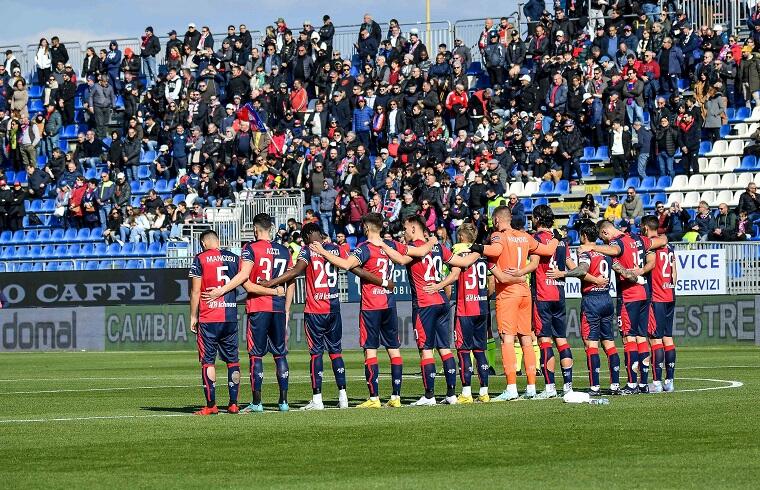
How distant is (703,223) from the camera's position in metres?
35.4

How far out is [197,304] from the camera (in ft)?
56.6

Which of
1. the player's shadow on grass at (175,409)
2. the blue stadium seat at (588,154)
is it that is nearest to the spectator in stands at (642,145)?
the blue stadium seat at (588,154)

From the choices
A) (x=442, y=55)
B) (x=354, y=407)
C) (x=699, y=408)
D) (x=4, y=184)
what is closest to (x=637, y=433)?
(x=699, y=408)

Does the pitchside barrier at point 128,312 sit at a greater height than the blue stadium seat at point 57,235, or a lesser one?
lesser

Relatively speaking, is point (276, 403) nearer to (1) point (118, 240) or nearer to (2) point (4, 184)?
(1) point (118, 240)

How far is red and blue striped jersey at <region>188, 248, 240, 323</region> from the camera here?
1736cm

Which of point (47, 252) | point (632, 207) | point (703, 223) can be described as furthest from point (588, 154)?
point (47, 252)

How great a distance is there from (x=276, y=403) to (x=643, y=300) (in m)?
5.31

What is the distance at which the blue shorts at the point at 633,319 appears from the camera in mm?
19891

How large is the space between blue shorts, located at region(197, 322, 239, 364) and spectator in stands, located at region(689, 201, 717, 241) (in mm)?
20373

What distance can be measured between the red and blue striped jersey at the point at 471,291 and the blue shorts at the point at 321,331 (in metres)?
1.81

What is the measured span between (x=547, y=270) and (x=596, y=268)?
Result: 0.67 metres

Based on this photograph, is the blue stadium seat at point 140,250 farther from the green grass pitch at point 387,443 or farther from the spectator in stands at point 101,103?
the green grass pitch at point 387,443

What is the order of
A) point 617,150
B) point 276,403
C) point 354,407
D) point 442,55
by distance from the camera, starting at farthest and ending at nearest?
point 442,55 → point 617,150 → point 276,403 → point 354,407
